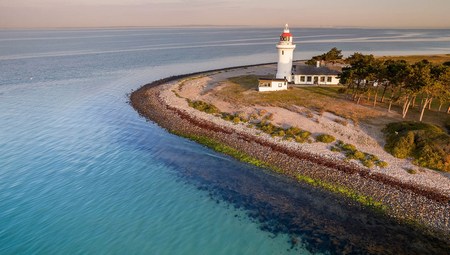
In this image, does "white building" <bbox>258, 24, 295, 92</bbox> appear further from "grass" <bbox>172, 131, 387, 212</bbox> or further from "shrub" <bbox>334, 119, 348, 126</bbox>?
"grass" <bbox>172, 131, 387, 212</bbox>

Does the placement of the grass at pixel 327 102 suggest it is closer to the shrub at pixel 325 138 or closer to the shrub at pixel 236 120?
the shrub at pixel 325 138

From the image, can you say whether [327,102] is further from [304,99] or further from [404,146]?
[404,146]

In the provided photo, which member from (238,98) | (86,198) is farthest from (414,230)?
(238,98)

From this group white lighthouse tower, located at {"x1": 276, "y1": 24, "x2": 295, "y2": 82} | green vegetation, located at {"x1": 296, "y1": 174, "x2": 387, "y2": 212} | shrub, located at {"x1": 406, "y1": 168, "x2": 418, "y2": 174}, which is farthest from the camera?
Result: white lighthouse tower, located at {"x1": 276, "y1": 24, "x2": 295, "y2": 82}

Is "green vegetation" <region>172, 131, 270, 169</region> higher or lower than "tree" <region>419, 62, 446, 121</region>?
lower

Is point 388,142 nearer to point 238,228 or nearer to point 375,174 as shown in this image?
point 375,174

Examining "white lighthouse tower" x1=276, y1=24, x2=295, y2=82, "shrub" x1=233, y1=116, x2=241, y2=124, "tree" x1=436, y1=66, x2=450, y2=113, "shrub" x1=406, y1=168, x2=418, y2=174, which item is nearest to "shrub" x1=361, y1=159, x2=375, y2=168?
"shrub" x1=406, y1=168, x2=418, y2=174
